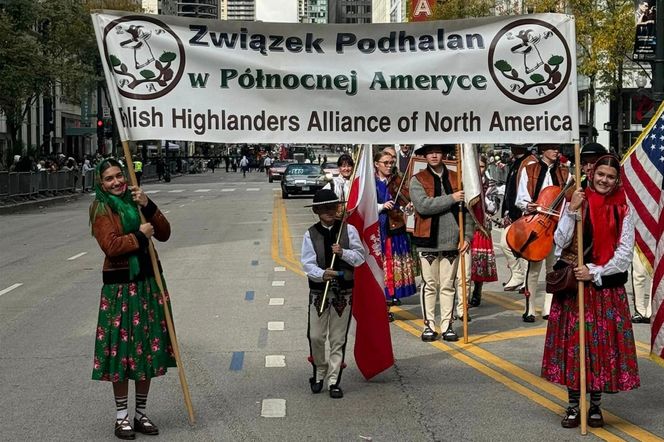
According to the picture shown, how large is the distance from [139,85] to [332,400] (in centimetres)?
Result: 273

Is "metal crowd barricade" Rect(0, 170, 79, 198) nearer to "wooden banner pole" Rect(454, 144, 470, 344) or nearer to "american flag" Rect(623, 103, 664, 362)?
"wooden banner pole" Rect(454, 144, 470, 344)

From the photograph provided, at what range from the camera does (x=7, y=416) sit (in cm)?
735

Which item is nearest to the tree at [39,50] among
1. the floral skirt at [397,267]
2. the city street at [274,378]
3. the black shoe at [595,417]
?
the city street at [274,378]

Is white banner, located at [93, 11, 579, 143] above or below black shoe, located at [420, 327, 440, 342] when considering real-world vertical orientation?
above

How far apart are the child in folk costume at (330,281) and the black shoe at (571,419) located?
5.76 feet

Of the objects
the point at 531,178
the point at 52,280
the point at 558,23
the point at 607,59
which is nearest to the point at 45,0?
the point at 607,59

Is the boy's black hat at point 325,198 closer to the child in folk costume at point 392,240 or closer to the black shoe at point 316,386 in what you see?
the black shoe at point 316,386

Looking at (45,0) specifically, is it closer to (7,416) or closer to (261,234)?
(261,234)

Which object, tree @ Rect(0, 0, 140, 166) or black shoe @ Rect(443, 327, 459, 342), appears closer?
black shoe @ Rect(443, 327, 459, 342)

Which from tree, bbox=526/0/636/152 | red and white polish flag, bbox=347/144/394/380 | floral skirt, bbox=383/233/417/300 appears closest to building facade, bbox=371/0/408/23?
tree, bbox=526/0/636/152

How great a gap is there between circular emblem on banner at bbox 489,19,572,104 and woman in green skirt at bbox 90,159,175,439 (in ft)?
9.36

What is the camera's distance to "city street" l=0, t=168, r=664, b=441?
22.8 feet

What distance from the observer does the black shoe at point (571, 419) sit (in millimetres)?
6887

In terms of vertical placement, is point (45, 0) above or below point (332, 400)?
above
